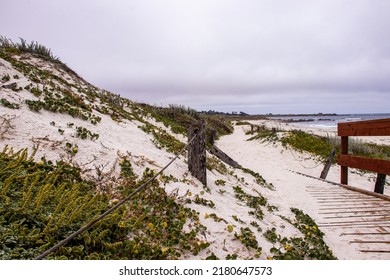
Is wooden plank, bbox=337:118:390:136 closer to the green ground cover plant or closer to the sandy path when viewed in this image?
the sandy path

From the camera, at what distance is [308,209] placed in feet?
20.7

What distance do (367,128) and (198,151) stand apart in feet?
14.8

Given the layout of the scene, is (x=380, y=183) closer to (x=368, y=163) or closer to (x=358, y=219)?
(x=368, y=163)

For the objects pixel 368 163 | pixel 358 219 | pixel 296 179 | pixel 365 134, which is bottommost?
pixel 296 179

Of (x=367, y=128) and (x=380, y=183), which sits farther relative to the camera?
(x=380, y=183)

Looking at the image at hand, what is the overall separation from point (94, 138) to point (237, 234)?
4222mm

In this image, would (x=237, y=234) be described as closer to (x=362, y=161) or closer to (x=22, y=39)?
(x=362, y=161)

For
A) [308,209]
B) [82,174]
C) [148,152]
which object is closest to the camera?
[82,174]

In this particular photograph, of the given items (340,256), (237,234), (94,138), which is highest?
(94,138)

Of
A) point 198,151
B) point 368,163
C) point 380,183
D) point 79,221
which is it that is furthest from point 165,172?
point 380,183

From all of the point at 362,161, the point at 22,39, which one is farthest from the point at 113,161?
the point at 22,39

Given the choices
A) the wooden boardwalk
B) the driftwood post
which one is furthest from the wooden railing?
the driftwood post

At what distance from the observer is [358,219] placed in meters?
5.26

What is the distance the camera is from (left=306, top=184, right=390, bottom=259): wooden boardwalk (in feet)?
14.0
